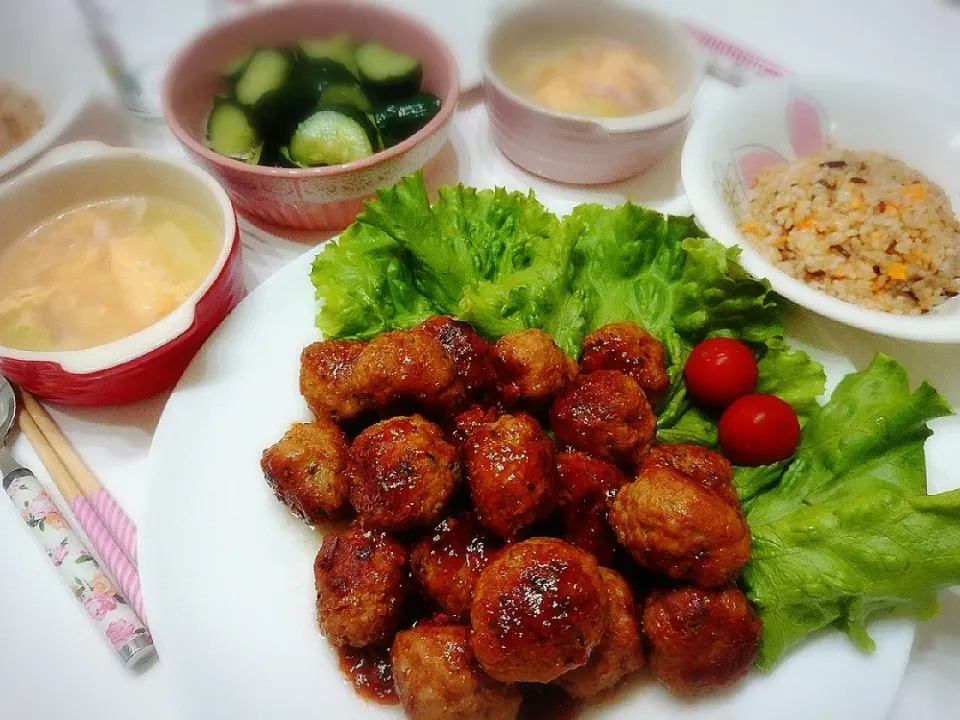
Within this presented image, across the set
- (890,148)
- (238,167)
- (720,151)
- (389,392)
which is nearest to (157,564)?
(389,392)

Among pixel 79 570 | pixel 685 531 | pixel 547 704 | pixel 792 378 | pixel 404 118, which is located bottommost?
pixel 547 704

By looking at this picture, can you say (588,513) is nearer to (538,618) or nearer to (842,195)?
(538,618)

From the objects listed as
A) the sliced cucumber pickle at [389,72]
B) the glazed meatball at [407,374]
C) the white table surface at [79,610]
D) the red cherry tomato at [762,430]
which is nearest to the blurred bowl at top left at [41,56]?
the white table surface at [79,610]

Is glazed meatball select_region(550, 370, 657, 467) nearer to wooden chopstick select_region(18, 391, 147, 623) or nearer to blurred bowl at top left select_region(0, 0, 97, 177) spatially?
wooden chopstick select_region(18, 391, 147, 623)

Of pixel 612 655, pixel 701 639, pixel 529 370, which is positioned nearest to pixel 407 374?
pixel 529 370

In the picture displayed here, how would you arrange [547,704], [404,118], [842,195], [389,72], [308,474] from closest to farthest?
[547,704] < [308,474] < [842,195] < [404,118] < [389,72]

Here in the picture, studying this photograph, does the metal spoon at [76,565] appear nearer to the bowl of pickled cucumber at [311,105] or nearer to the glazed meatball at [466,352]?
the glazed meatball at [466,352]

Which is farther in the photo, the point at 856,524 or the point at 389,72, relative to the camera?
the point at 389,72
